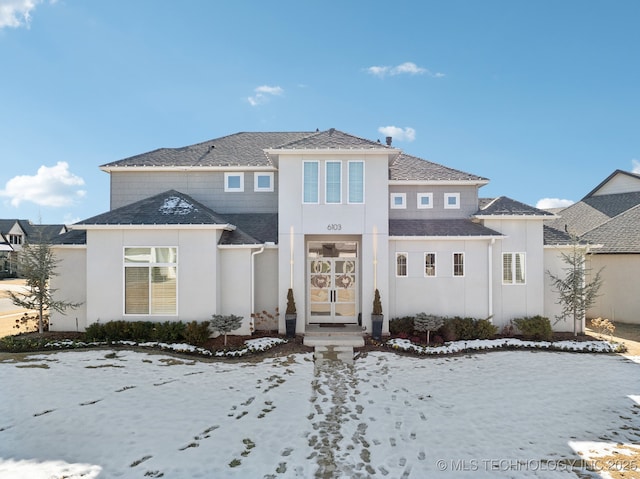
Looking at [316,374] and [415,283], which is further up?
[415,283]

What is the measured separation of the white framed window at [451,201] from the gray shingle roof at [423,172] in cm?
69

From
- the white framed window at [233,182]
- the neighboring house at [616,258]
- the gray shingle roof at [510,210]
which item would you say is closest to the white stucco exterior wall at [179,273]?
the white framed window at [233,182]

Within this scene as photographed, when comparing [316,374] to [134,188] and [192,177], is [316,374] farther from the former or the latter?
[134,188]

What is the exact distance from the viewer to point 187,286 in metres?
11.7

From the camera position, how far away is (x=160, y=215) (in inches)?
481

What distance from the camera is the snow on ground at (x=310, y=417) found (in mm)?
5328

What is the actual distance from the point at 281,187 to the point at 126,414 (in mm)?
8245

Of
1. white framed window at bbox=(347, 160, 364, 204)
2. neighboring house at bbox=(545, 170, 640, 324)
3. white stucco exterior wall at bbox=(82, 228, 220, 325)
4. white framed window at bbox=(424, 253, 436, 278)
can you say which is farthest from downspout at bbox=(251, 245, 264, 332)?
neighboring house at bbox=(545, 170, 640, 324)

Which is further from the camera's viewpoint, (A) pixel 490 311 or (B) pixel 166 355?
(A) pixel 490 311

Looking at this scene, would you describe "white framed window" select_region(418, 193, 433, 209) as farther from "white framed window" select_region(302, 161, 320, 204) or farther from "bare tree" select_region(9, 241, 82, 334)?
"bare tree" select_region(9, 241, 82, 334)

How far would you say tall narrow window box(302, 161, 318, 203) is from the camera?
12.5 metres

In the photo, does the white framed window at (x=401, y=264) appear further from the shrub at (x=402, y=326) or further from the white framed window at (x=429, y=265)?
the shrub at (x=402, y=326)

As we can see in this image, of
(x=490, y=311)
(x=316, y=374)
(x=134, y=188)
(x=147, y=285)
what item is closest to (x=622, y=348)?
(x=490, y=311)

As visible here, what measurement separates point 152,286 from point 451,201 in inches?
488
